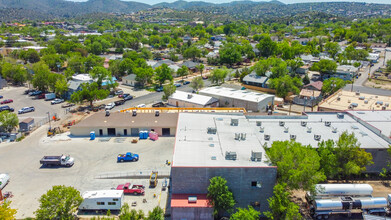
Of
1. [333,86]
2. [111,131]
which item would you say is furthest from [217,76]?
[111,131]

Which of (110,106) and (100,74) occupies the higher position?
(100,74)

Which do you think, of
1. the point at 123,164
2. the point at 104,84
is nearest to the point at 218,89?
the point at 104,84

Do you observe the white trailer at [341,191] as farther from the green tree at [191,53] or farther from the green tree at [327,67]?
the green tree at [191,53]

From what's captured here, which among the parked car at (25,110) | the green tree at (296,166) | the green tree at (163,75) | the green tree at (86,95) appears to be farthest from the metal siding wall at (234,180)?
the green tree at (163,75)

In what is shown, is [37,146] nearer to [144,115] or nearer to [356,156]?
[144,115]

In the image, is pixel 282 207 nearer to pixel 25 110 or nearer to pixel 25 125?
pixel 25 125

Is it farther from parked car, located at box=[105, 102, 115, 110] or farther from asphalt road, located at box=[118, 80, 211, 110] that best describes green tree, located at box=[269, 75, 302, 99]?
parked car, located at box=[105, 102, 115, 110]
